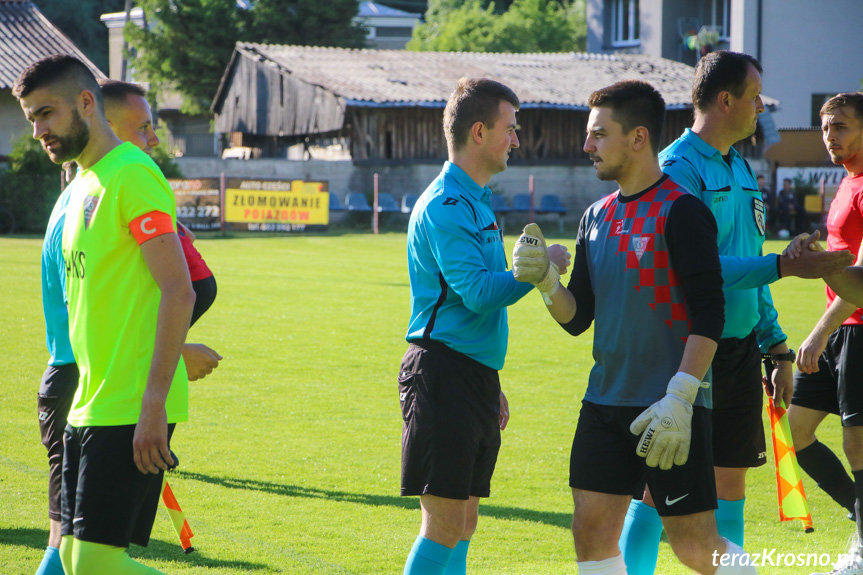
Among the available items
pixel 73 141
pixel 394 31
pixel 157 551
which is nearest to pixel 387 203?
pixel 157 551

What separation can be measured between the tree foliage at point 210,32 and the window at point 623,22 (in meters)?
13.6

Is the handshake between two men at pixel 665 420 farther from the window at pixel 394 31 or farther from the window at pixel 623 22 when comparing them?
the window at pixel 394 31

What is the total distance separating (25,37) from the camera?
1486 inches

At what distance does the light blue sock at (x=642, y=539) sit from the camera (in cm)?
420

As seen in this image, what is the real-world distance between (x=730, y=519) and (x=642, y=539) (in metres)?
0.49

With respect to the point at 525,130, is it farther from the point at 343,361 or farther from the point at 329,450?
the point at 329,450

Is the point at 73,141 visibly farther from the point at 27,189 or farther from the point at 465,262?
the point at 27,189

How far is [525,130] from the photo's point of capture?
38.9 metres

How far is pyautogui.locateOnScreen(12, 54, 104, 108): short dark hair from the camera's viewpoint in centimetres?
326

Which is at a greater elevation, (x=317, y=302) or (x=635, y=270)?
(x=635, y=270)

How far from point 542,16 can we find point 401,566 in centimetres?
6382

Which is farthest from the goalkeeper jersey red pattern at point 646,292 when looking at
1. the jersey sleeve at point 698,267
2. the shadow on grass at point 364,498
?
the shadow on grass at point 364,498

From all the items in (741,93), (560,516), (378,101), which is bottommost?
(560,516)

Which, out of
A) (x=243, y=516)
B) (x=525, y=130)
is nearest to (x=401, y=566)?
(x=243, y=516)
